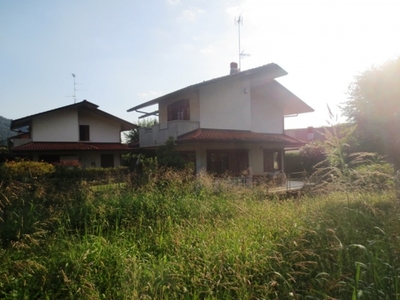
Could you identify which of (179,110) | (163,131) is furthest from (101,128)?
(163,131)

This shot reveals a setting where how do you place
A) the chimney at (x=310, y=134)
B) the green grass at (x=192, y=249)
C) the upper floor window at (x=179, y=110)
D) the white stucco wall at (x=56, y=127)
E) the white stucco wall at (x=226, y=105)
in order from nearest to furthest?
the green grass at (x=192, y=249) < the white stucco wall at (x=226, y=105) < the upper floor window at (x=179, y=110) < the white stucco wall at (x=56, y=127) < the chimney at (x=310, y=134)

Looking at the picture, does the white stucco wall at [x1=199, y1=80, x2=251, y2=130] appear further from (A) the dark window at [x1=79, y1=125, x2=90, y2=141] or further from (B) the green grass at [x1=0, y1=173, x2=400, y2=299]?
(A) the dark window at [x1=79, y1=125, x2=90, y2=141]

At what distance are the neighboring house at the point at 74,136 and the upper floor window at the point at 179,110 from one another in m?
7.42

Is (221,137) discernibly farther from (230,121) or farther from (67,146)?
(67,146)

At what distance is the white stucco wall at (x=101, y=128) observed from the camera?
959 inches

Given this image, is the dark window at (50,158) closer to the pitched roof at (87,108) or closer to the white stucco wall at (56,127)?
the white stucco wall at (56,127)

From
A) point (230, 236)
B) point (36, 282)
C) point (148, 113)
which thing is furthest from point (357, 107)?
point (148, 113)

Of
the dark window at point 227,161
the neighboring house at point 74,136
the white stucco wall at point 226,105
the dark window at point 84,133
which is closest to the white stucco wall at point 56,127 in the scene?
the neighboring house at point 74,136

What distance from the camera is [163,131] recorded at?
16250 millimetres

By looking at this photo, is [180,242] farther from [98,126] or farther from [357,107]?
[98,126]

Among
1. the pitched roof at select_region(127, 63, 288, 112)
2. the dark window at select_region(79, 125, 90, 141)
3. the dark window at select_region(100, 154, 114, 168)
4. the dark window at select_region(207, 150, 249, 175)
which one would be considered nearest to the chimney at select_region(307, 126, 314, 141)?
the pitched roof at select_region(127, 63, 288, 112)

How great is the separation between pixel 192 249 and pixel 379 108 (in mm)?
10028

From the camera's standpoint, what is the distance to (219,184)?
7492mm

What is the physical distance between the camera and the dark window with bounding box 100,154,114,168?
24.6 m
